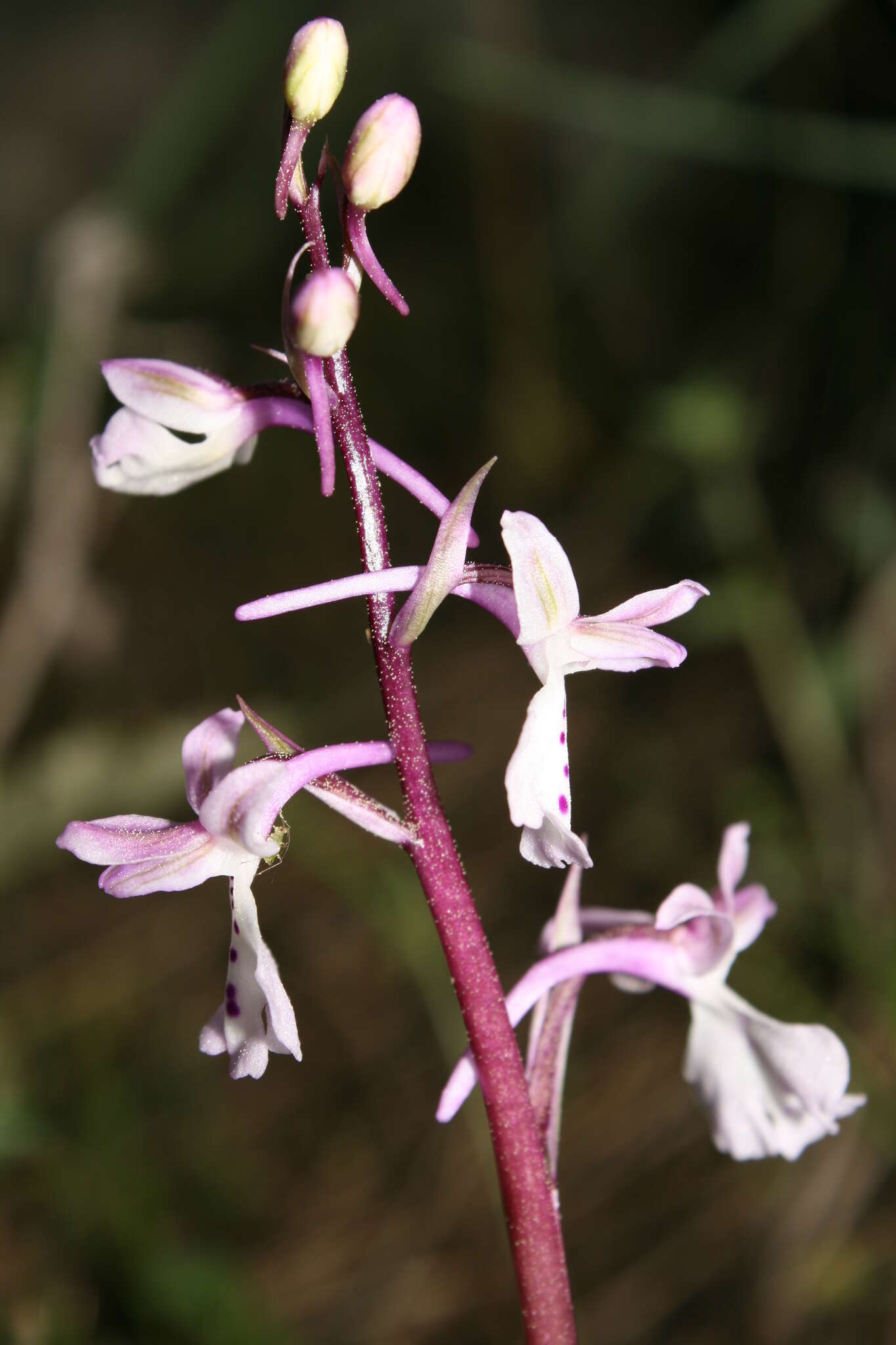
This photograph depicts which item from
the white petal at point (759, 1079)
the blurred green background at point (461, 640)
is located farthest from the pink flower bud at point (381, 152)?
the blurred green background at point (461, 640)

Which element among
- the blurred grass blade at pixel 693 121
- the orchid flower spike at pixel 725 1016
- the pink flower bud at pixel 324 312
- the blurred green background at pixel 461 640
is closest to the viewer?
the pink flower bud at pixel 324 312

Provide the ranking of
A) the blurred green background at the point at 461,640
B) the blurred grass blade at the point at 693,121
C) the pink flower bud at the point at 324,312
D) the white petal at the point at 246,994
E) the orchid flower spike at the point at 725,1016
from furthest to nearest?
the blurred grass blade at the point at 693,121 → the blurred green background at the point at 461,640 → the orchid flower spike at the point at 725,1016 → the white petal at the point at 246,994 → the pink flower bud at the point at 324,312

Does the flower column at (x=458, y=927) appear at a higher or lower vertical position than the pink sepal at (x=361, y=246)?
lower

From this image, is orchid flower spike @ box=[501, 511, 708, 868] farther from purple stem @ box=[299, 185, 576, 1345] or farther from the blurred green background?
the blurred green background

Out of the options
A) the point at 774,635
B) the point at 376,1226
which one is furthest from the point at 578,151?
the point at 376,1226

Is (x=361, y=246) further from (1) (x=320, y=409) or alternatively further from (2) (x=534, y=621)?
(2) (x=534, y=621)

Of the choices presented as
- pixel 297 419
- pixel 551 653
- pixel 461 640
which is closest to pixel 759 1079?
pixel 551 653

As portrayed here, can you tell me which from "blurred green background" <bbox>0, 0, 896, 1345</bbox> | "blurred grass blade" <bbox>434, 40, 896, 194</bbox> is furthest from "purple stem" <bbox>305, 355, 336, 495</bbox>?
"blurred grass blade" <bbox>434, 40, 896, 194</bbox>

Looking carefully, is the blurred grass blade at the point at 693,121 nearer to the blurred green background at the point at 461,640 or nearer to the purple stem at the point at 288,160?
the blurred green background at the point at 461,640
